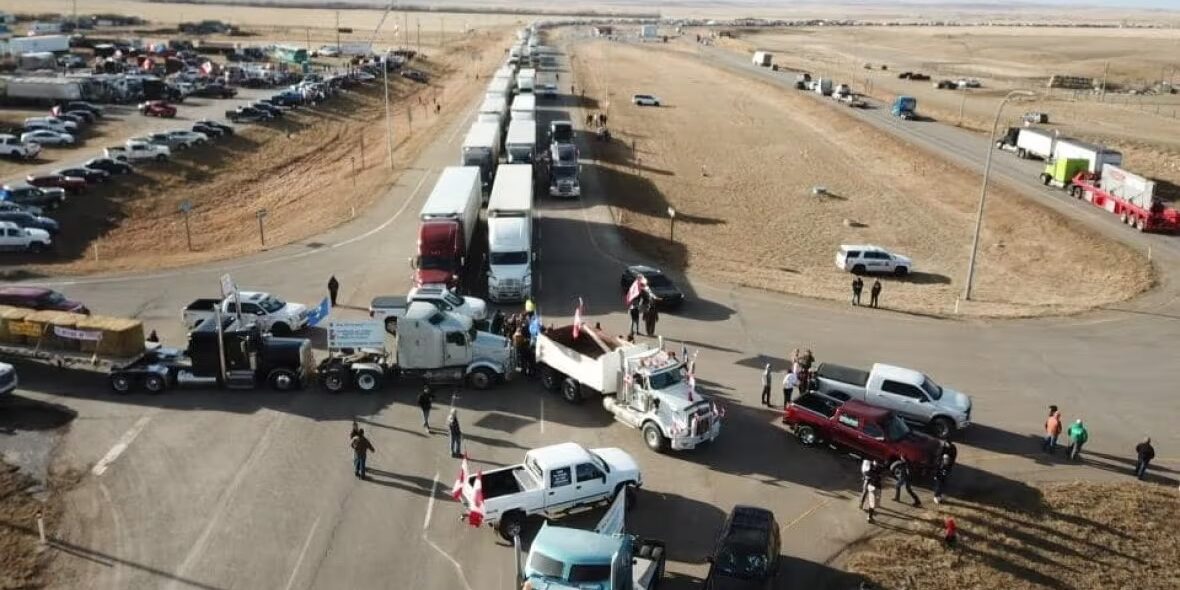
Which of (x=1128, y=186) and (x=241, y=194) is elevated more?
(x=1128, y=186)

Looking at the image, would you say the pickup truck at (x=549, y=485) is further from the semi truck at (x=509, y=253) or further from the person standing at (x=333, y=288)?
the person standing at (x=333, y=288)

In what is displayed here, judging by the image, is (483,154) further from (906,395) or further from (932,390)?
(932,390)

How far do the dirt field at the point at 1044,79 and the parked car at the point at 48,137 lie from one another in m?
69.8

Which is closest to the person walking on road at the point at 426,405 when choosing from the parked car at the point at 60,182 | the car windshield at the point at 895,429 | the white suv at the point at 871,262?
the car windshield at the point at 895,429

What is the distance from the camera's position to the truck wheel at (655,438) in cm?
2298

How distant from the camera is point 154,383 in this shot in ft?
84.1

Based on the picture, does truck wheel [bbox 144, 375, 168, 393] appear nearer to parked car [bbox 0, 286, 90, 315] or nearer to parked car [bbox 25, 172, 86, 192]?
parked car [bbox 0, 286, 90, 315]

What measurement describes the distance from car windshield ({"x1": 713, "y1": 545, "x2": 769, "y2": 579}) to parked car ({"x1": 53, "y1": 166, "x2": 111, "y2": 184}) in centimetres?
4920

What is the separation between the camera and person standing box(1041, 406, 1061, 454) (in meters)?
23.5

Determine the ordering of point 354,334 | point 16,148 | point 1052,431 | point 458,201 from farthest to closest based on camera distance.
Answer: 1. point 16,148
2. point 458,201
3. point 354,334
4. point 1052,431

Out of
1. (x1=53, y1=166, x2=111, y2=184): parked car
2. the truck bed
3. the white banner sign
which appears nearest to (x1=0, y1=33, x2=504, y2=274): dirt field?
(x1=53, y1=166, x2=111, y2=184): parked car

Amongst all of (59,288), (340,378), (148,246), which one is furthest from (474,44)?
(340,378)

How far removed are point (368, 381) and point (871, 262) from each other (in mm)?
25549

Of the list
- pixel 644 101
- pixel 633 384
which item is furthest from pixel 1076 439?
pixel 644 101
